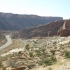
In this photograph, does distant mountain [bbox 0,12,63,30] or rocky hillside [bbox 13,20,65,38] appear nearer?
rocky hillside [bbox 13,20,65,38]

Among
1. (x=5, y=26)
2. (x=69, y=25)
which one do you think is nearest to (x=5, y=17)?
(x=5, y=26)

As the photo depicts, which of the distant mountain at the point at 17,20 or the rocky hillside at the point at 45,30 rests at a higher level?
the distant mountain at the point at 17,20

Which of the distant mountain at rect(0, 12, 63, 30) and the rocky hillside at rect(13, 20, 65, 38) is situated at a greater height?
the distant mountain at rect(0, 12, 63, 30)

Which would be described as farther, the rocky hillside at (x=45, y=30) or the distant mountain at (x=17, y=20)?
the distant mountain at (x=17, y=20)

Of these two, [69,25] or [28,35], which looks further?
[28,35]

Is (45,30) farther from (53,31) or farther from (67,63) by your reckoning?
(67,63)

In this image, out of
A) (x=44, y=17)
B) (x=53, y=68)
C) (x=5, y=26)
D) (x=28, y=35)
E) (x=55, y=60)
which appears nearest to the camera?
(x=53, y=68)

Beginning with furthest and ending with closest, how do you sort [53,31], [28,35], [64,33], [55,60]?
[28,35]
[53,31]
[64,33]
[55,60]

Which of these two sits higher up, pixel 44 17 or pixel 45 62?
pixel 44 17

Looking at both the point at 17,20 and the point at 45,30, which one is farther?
the point at 17,20

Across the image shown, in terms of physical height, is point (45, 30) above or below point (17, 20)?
below
